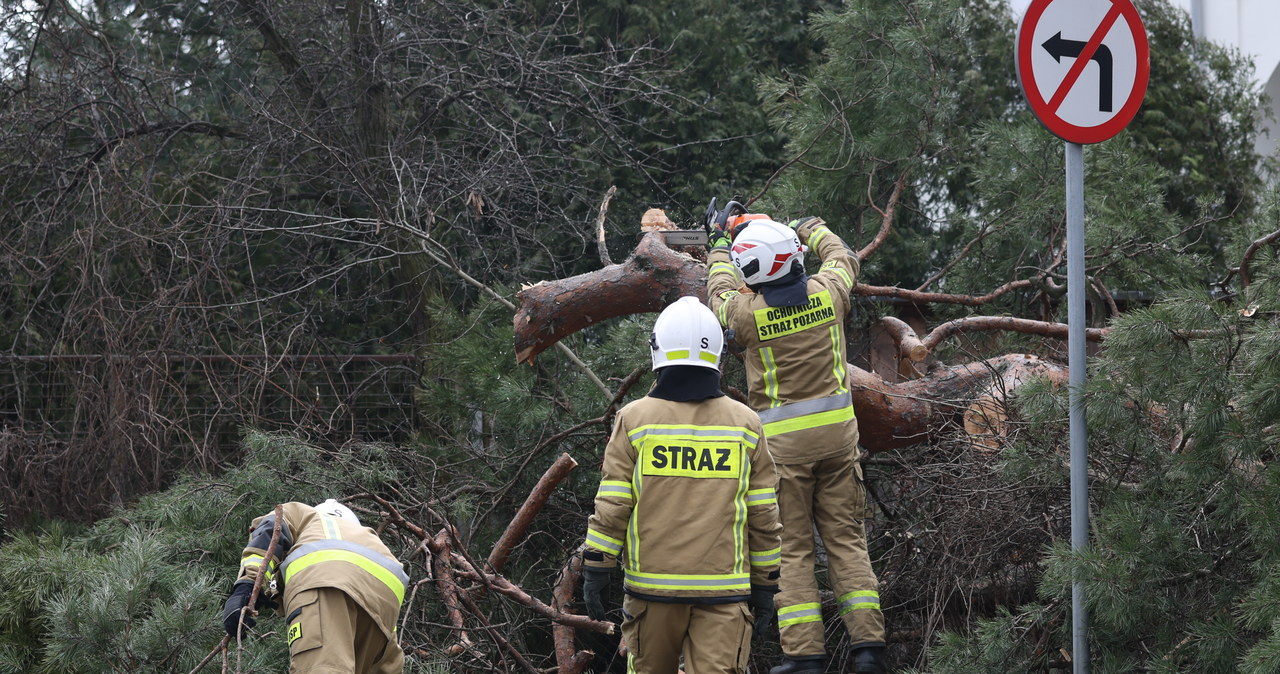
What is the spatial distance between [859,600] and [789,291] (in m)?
1.21

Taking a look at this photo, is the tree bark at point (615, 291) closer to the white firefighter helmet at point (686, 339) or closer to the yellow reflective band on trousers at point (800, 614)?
the white firefighter helmet at point (686, 339)

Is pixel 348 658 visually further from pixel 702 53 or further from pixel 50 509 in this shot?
pixel 702 53

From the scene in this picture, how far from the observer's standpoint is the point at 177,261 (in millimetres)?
6824

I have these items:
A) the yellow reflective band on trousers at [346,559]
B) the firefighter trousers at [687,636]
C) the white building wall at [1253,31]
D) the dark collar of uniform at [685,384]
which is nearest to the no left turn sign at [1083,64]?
the dark collar of uniform at [685,384]

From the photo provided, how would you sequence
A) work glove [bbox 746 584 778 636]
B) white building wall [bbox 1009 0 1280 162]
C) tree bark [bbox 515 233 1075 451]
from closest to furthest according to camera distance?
work glove [bbox 746 584 778 636]
tree bark [bbox 515 233 1075 451]
white building wall [bbox 1009 0 1280 162]

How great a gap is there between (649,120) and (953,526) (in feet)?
14.6

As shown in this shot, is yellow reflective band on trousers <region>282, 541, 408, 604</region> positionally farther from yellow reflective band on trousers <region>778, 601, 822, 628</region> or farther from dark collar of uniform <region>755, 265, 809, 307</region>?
dark collar of uniform <region>755, 265, 809, 307</region>

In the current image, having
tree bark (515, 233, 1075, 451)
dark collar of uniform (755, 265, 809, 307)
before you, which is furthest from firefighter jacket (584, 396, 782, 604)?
tree bark (515, 233, 1075, 451)

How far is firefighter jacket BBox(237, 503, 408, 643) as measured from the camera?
3.39 metres

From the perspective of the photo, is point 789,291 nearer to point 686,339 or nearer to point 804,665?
point 686,339

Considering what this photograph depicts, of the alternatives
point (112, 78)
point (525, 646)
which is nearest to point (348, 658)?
point (525, 646)

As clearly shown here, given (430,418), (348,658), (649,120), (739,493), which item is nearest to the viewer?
(348,658)

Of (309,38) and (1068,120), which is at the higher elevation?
(309,38)

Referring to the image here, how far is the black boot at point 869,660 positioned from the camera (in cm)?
417
